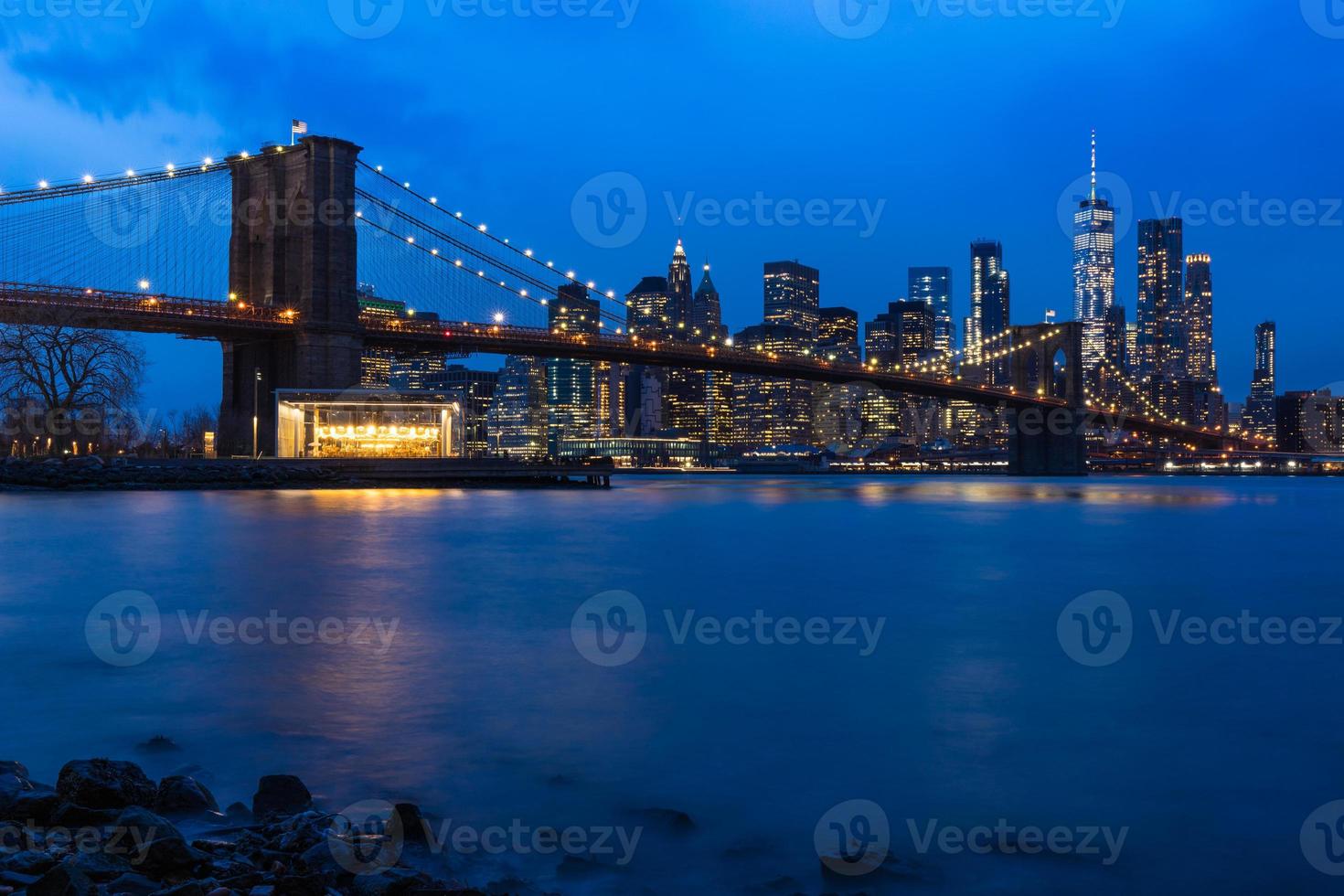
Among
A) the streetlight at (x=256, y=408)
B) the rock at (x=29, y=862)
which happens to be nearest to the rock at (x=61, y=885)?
the rock at (x=29, y=862)

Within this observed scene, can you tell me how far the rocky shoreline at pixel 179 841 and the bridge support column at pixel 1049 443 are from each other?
278 feet

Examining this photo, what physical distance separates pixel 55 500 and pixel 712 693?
32.2 metres

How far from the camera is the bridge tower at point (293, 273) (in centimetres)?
4572

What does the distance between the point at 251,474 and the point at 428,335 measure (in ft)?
34.5

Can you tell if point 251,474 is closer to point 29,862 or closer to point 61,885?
point 29,862

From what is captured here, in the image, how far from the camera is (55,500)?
3284cm

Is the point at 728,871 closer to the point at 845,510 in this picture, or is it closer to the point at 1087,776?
the point at 1087,776

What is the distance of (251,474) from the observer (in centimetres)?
4172

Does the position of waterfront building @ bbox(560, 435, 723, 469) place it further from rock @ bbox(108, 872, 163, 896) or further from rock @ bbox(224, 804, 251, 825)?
rock @ bbox(108, 872, 163, 896)

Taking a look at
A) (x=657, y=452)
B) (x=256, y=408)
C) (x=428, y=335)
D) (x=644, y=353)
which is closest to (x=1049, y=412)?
(x=644, y=353)

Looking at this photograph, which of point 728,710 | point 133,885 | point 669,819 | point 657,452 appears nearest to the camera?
point 133,885

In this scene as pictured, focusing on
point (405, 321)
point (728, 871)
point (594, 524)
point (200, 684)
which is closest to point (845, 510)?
point (594, 524)

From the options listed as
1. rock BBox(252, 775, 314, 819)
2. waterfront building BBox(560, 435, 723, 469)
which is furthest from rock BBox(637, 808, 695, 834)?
waterfront building BBox(560, 435, 723, 469)

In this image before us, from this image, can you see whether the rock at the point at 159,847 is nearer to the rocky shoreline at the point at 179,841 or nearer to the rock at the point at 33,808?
the rocky shoreline at the point at 179,841
